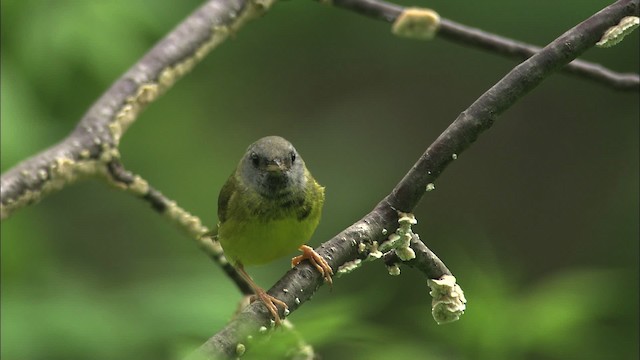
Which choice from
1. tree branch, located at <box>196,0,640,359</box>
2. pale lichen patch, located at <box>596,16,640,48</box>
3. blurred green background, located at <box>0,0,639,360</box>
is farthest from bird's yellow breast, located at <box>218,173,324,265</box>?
pale lichen patch, located at <box>596,16,640,48</box>

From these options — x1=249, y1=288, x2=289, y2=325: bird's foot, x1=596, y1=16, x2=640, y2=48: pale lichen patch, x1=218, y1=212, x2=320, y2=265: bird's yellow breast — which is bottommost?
x1=249, y1=288, x2=289, y2=325: bird's foot

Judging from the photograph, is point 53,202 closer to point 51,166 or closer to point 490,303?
point 51,166

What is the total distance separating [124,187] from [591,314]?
159cm

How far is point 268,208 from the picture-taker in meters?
3.37

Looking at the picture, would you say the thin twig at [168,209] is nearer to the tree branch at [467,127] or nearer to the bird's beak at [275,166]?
the bird's beak at [275,166]

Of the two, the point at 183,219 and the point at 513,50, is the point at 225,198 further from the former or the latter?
the point at 513,50

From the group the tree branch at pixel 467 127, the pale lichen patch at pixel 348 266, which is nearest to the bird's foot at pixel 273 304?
the tree branch at pixel 467 127

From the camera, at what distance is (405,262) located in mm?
2361

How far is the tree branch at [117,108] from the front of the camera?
327 centimetres

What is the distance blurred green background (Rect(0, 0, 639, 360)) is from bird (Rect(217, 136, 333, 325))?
291mm

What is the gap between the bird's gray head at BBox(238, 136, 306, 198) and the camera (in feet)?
11.2

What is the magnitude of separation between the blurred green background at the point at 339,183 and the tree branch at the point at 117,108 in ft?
0.71

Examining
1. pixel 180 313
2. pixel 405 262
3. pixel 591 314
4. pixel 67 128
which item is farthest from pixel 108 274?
pixel 405 262

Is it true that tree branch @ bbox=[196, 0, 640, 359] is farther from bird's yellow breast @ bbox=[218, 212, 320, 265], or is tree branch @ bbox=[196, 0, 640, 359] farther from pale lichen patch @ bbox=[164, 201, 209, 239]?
pale lichen patch @ bbox=[164, 201, 209, 239]
